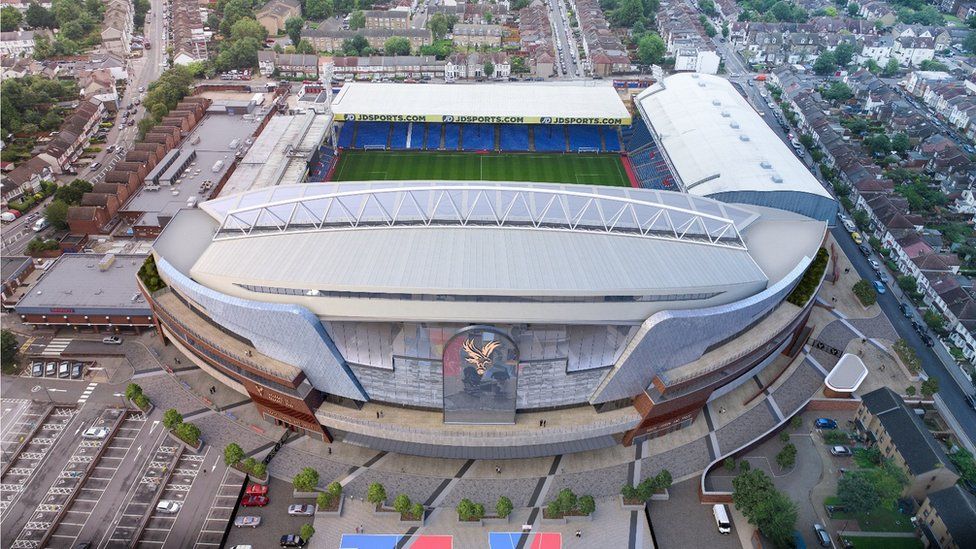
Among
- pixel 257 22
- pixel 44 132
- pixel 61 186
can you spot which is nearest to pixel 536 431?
pixel 61 186

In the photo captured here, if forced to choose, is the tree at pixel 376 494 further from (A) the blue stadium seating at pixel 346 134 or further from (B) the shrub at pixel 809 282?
(A) the blue stadium seating at pixel 346 134

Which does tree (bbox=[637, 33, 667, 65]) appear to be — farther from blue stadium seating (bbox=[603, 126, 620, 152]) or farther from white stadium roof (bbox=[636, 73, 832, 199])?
blue stadium seating (bbox=[603, 126, 620, 152])

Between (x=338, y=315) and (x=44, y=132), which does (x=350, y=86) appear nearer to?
(x=44, y=132)

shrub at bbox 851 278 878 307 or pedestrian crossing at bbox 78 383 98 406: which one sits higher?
shrub at bbox 851 278 878 307

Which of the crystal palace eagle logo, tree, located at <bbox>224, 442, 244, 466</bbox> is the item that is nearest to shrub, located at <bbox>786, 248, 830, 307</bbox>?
the crystal palace eagle logo

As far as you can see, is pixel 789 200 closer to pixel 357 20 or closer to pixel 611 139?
pixel 611 139

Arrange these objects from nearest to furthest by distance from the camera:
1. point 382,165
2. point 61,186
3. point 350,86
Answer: point 61,186 → point 382,165 → point 350,86
